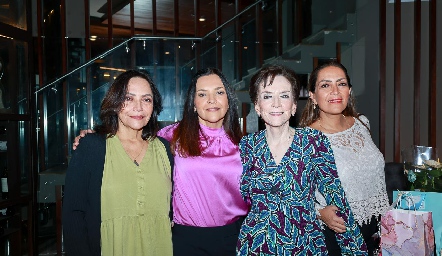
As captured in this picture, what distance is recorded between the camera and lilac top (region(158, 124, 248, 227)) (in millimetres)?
1968

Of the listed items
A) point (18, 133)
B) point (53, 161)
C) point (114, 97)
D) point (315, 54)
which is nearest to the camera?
point (114, 97)

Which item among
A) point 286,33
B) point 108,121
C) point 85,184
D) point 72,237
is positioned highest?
Answer: point 286,33

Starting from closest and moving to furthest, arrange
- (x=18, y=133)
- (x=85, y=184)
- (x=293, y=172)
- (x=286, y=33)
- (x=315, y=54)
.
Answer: (x=293, y=172) → (x=85, y=184) → (x=18, y=133) → (x=315, y=54) → (x=286, y=33)

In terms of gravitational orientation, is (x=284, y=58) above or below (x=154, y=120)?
above

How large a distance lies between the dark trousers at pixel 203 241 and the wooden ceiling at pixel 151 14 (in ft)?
14.6

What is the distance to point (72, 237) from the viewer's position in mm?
1754

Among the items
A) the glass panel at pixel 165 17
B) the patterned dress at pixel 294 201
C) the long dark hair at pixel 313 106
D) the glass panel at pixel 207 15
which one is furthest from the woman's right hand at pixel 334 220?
the glass panel at pixel 165 17

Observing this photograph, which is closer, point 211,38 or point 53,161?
point 53,161

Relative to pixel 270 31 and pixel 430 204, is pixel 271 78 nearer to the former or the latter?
pixel 430 204

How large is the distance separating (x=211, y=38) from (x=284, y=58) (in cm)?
110

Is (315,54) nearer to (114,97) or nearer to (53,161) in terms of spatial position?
(53,161)

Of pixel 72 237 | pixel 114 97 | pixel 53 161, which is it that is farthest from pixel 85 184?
pixel 53 161

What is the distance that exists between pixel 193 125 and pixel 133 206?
20.1 inches

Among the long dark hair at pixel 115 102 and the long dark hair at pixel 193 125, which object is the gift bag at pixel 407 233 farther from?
the long dark hair at pixel 115 102
